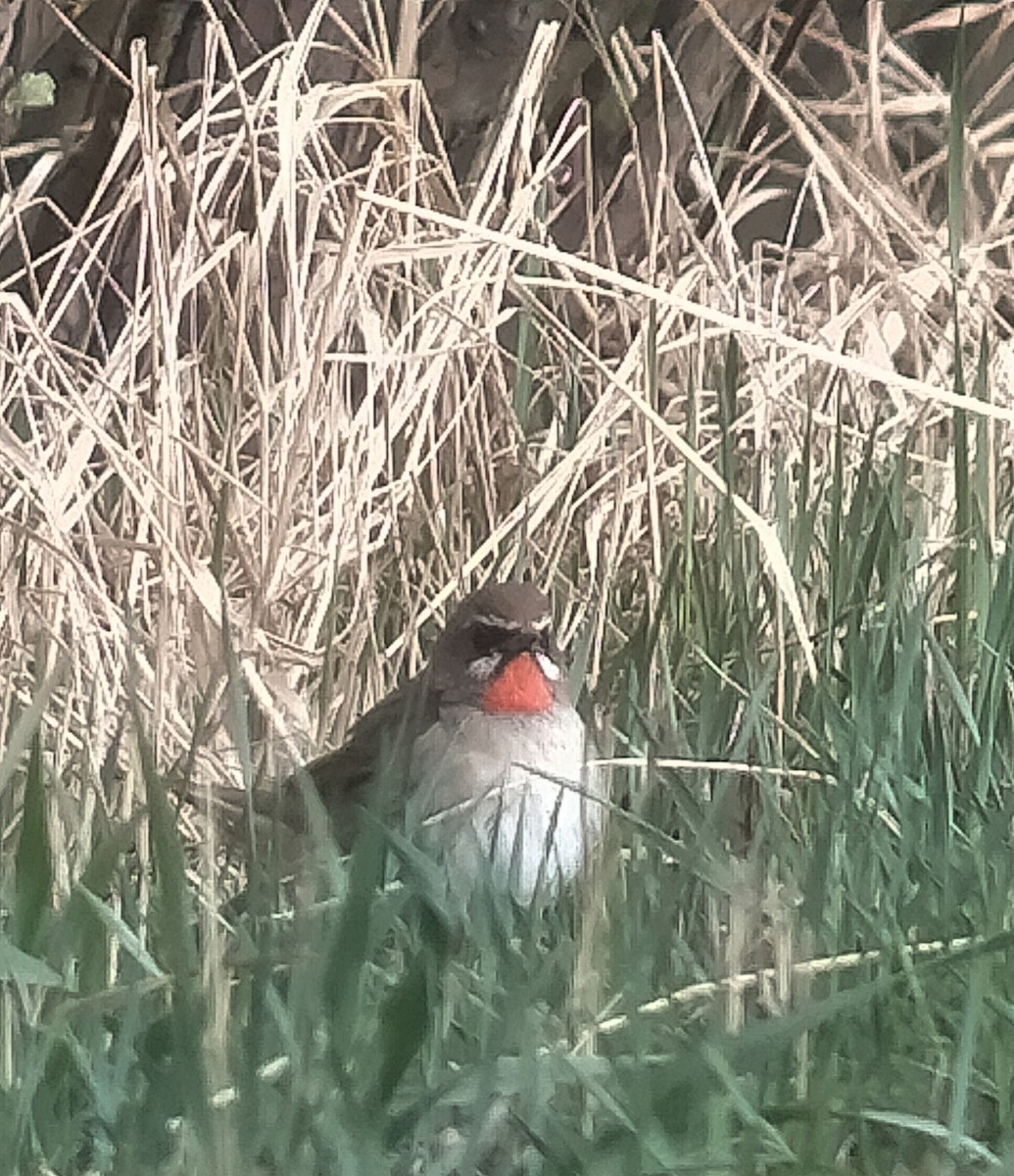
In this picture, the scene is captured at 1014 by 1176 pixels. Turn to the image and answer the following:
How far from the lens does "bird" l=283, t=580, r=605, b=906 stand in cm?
221

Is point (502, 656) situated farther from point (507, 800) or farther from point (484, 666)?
point (507, 800)

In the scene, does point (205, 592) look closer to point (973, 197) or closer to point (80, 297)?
point (80, 297)

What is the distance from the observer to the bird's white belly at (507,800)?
201 centimetres

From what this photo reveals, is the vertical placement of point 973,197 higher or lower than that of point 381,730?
higher

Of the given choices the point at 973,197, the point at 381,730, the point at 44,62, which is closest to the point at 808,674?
the point at 381,730

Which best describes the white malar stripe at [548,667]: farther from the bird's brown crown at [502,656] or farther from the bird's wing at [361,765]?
the bird's wing at [361,765]

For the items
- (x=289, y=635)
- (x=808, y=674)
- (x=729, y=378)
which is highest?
(x=729, y=378)

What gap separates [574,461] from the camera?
278 cm

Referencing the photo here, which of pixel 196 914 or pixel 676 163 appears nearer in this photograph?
pixel 196 914

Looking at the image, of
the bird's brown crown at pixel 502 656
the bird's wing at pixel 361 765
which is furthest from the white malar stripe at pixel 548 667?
the bird's wing at pixel 361 765

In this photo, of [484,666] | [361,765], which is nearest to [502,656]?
[484,666]

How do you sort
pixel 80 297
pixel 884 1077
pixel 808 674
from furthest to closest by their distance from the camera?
pixel 80 297, pixel 808 674, pixel 884 1077

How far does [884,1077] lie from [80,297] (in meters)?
→ 2.28

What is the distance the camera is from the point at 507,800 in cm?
230
